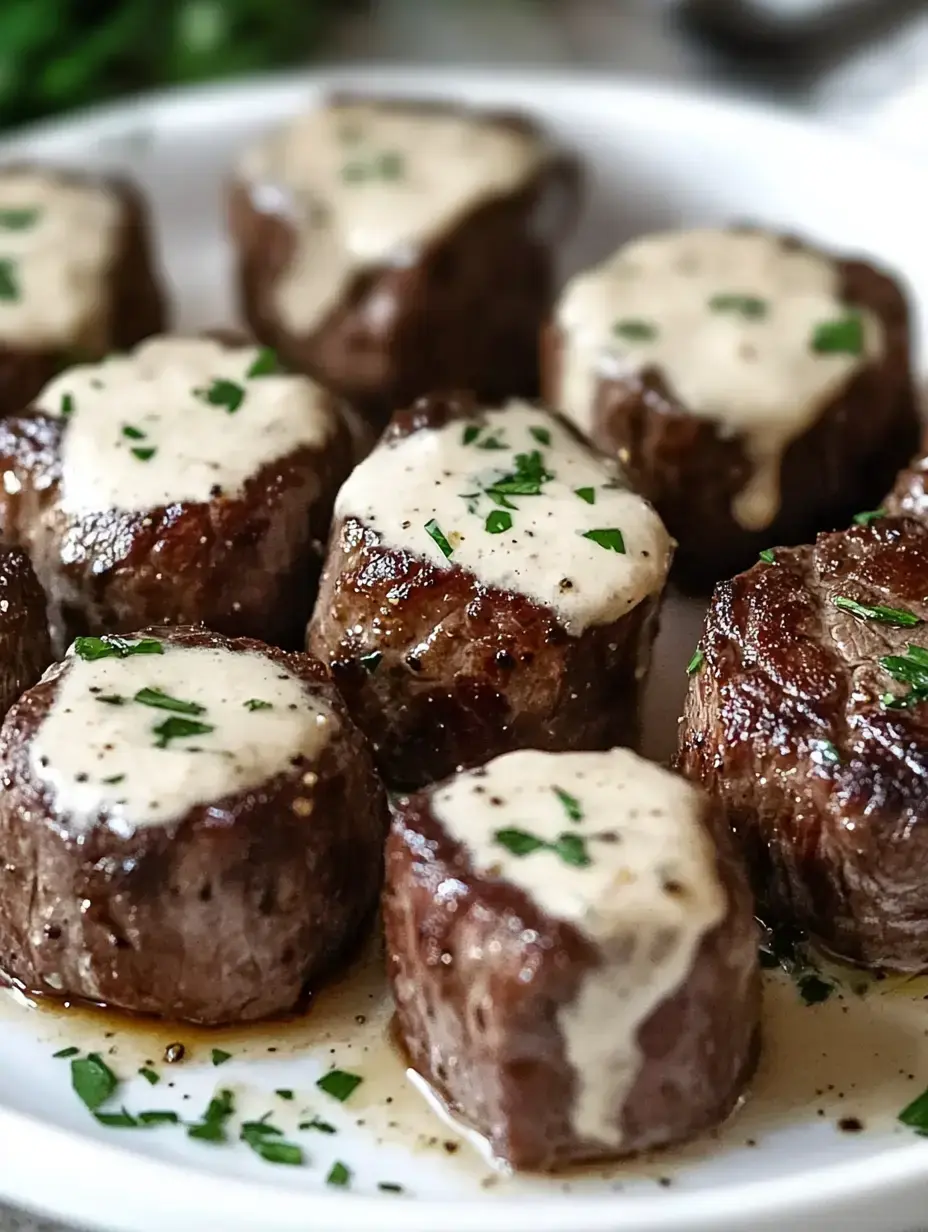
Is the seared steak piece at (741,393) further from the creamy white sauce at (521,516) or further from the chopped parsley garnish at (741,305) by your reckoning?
the creamy white sauce at (521,516)

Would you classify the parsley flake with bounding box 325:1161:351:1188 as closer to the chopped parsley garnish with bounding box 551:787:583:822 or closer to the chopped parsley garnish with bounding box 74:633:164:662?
the chopped parsley garnish with bounding box 551:787:583:822

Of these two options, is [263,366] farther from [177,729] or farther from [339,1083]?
[339,1083]

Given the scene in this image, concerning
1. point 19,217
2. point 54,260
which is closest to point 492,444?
point 54,260

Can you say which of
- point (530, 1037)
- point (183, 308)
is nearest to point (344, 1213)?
point (530, 1037)

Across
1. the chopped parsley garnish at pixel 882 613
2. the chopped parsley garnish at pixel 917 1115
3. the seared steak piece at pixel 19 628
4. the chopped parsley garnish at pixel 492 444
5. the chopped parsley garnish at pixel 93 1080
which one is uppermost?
the chopped parsley garnish at pixel 882 613

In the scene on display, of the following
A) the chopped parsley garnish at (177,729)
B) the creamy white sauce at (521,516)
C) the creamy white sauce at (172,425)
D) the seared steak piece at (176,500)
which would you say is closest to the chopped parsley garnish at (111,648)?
the chopped parsley garnish at (177,729)

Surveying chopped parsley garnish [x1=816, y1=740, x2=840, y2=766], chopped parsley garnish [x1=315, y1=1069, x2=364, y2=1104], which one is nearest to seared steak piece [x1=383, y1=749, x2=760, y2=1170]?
chopped parsley garnish [x1=315, y1=1069, x2=364, y2=1104]
